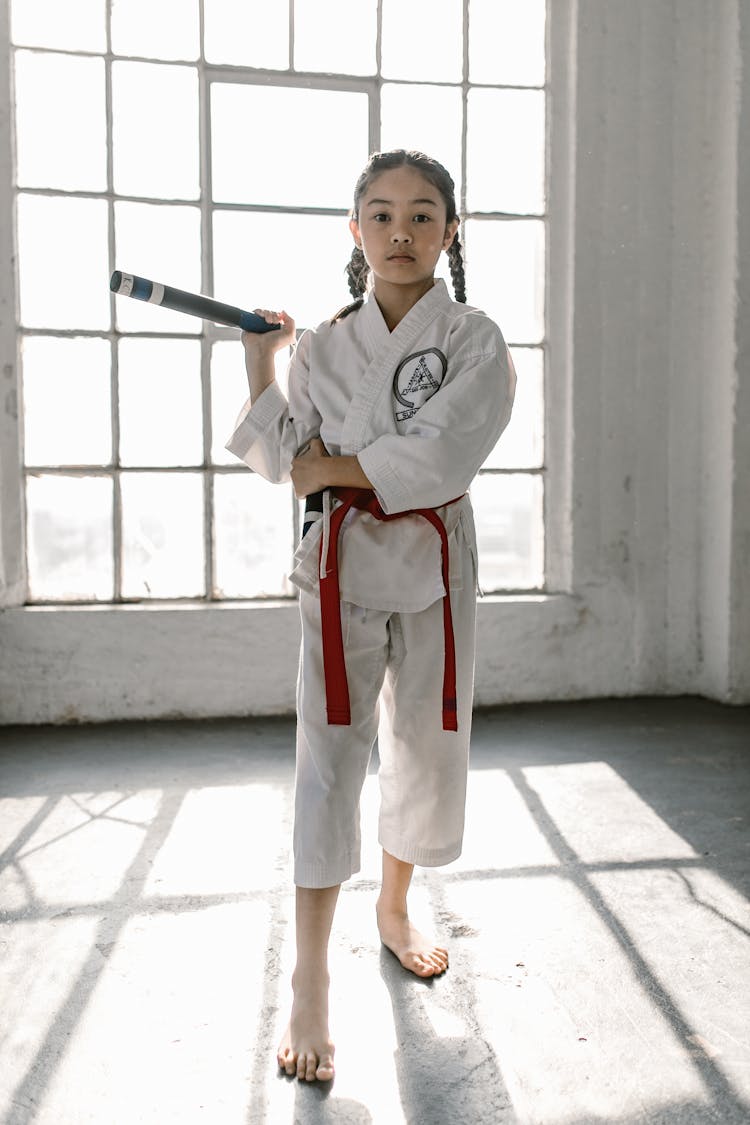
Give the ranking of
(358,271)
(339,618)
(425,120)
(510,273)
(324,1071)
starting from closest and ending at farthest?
(324,1071) < (339,618) < (358,271) < (425,120) < (510,273)

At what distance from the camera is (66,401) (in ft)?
9.96

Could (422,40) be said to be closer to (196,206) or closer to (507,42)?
(507,42)

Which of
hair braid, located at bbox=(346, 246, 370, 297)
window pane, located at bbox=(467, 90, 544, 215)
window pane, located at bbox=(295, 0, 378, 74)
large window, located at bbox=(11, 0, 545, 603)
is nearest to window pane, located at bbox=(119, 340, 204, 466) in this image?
large window, located at bbox=(11, 0, 545, 603)

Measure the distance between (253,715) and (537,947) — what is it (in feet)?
5.55

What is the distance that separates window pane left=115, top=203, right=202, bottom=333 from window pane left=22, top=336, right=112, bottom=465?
156 millimetres

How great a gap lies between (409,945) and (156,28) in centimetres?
289

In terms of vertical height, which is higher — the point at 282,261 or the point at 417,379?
the point at 282,261

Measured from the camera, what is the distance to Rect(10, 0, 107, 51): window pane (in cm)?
294

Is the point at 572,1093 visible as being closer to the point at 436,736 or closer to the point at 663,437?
the point at 436,736

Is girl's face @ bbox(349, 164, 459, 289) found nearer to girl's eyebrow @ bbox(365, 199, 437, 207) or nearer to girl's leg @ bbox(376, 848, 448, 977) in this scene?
girl's eyebrow @ bbox(365, 199, 437, 207)

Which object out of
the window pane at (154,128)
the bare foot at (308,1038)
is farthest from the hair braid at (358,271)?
the window pane at (154,128)

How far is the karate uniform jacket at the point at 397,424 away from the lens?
1.24 meters

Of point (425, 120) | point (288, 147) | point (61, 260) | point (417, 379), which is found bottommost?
point (417, 379)

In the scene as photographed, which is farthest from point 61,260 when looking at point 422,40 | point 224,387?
point 422,40
